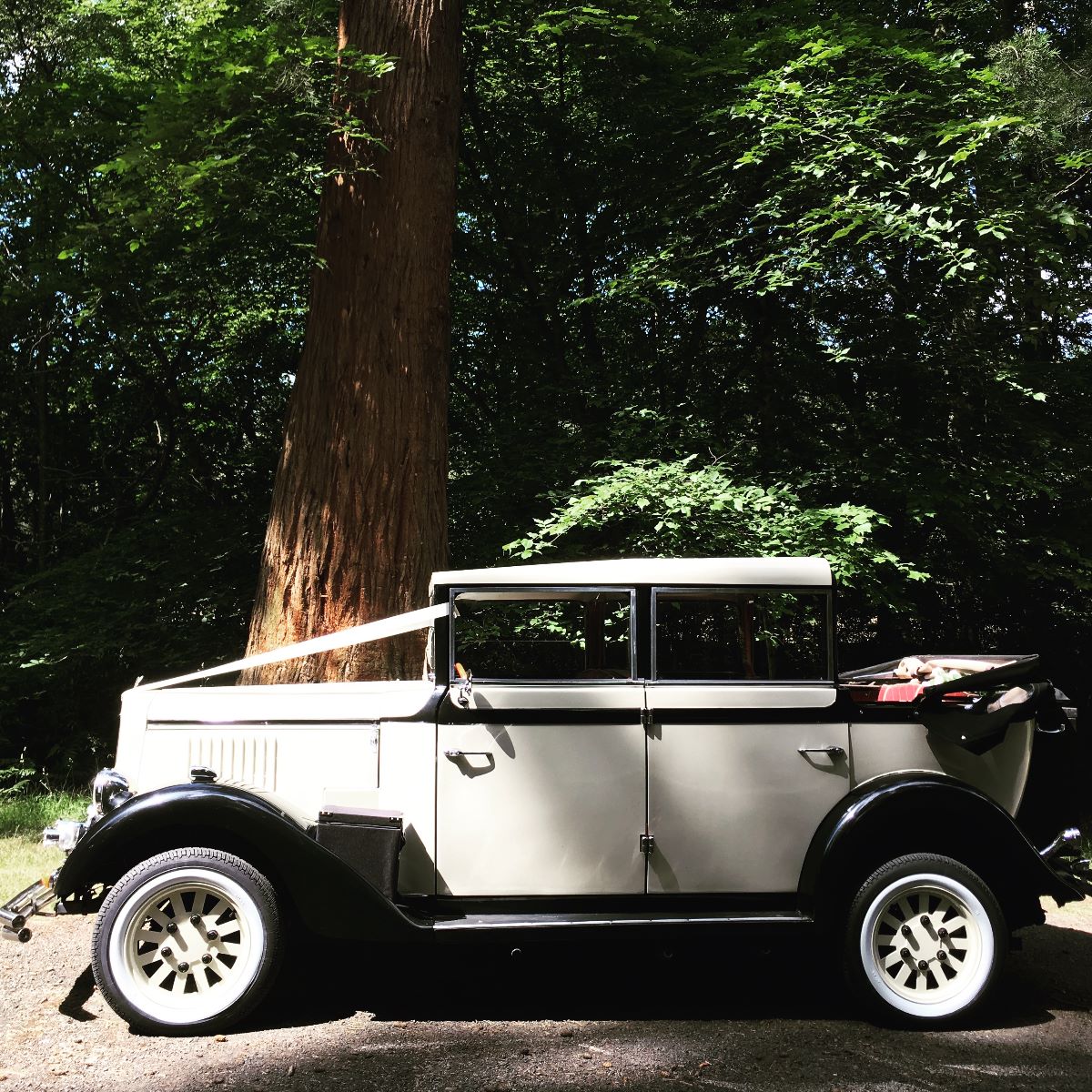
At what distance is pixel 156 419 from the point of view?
40.0 feet

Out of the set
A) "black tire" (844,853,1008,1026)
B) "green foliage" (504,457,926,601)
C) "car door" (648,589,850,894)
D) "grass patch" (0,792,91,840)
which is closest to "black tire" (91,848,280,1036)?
"car door" (648,589,850,894)

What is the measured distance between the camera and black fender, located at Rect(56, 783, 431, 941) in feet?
13.0

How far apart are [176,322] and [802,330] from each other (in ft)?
19.5

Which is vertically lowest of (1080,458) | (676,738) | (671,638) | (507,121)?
(676,738)

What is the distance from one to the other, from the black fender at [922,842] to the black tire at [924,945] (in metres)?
0.10

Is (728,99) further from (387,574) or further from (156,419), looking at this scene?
(156,419)

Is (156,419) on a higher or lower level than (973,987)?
higher

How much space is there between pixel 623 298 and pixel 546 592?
489cm

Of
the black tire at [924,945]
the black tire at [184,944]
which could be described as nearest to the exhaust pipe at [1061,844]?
the black tire at [924,945]

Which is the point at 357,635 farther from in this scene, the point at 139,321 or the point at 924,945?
the point at 139,321

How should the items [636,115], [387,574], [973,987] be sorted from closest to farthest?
1. [973,987]
2. [387,574]
3. [636,115]

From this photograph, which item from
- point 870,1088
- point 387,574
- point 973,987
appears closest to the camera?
point 870,1088

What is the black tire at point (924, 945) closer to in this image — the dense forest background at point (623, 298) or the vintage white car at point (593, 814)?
the vintage white car at point (593, 814)

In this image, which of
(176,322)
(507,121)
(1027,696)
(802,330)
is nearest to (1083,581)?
(802,330)
